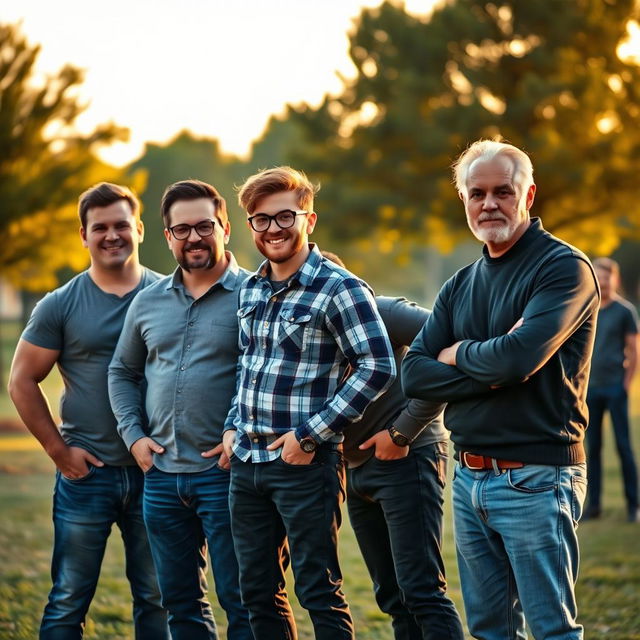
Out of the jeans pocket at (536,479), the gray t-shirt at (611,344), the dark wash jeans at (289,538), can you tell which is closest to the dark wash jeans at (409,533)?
the dark wash jeans at (289,538)

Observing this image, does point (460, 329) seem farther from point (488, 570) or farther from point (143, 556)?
point (143, 556)

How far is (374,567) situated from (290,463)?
89cm

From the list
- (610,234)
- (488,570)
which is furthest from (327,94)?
(488,570)

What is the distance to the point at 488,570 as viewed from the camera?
12.3 feet

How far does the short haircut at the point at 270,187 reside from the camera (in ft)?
13.5

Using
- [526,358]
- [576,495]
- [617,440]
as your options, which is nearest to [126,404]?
[526,358]

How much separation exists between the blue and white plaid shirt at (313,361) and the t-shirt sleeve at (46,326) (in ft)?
3.70

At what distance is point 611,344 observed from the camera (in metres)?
9.44

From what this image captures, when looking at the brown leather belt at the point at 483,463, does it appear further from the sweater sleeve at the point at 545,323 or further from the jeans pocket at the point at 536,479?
the sweater sleeve at the point at 545,323

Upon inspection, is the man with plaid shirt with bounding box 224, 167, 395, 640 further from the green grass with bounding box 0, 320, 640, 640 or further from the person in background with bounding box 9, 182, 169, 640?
the green grass with bounding box 0, 320, 640, 640

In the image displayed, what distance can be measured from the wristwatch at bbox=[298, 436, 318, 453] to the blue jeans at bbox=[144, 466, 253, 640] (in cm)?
56

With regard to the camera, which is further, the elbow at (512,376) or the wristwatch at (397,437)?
the wristwatch at (397,437)

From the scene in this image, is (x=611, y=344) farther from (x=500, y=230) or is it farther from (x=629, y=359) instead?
(x=500, y=230)

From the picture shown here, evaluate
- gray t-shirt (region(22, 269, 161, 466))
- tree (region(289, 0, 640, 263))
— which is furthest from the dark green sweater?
tree (region(289, 0, 640, 263))
